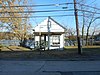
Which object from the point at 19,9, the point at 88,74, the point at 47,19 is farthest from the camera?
the point at 19,9

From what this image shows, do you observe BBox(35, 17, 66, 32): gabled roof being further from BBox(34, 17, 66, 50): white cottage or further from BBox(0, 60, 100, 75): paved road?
BBox(0, 60, 100, 75): paved road

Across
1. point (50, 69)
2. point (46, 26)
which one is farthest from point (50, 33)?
point (50, 69)

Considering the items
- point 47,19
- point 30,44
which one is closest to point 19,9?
point 47,19

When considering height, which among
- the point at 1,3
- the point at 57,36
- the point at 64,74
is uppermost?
the point at 1,3

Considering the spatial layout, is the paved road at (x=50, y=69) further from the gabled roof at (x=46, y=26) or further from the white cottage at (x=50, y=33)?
the gabled roof at (x=46, y=26)

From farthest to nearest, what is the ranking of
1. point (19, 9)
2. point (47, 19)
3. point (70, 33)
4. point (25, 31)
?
1. point (70, 33)
2. point (25, 31)
3. point (19, 9)
4. point (47, 19)

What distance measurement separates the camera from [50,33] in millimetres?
39531

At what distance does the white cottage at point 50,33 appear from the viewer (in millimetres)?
38938

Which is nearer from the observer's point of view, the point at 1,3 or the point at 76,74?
the point at 76,74

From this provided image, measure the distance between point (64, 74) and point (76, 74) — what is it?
0.63 metres

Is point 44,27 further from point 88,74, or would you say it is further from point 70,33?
point 70,33

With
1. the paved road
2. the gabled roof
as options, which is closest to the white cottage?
the gabled roof

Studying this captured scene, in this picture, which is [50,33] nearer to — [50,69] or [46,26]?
[46,26]

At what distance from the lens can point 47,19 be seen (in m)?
39.1
